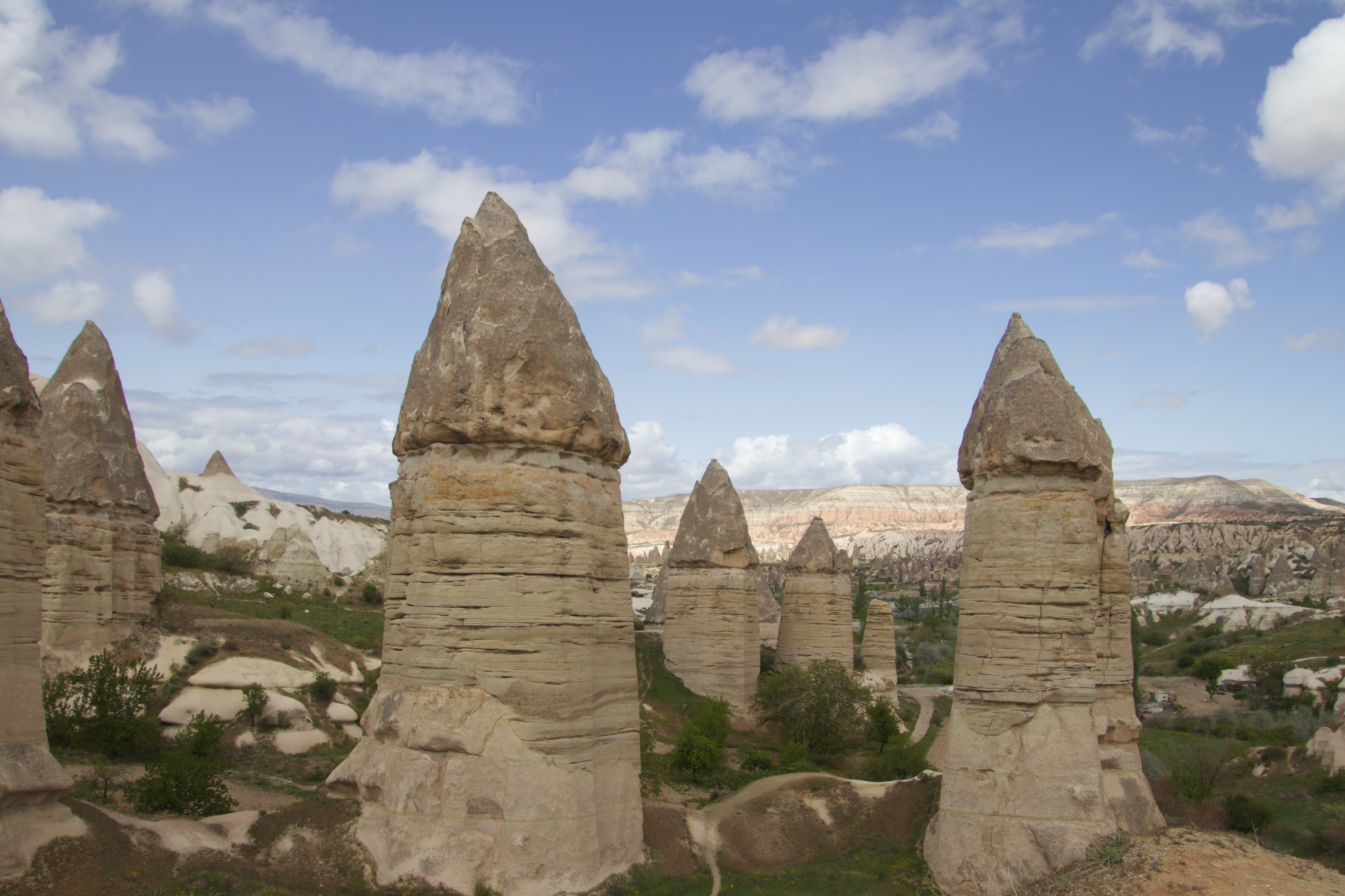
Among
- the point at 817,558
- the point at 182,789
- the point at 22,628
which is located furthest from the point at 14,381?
the point at 817,558

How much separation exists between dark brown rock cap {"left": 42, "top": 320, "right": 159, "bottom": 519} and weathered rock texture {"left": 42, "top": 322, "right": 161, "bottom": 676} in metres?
0.02

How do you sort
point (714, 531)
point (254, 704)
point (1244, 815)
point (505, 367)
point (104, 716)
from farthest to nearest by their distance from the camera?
point (714, 531)
point (254, 704)
point (1244, 815)
point (104, 716)
point (505, 367)

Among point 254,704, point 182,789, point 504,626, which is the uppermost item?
point 504,626

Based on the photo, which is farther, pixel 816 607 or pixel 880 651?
pixel 880 651

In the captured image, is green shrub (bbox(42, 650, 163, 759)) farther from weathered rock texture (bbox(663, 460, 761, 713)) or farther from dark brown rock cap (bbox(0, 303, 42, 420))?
weathered rock texture (bbox(663, 460, 761, 713))

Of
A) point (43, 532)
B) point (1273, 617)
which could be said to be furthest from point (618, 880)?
point (1273, 617)

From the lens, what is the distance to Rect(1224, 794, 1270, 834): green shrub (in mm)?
15211

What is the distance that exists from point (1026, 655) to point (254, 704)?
49.7 feet

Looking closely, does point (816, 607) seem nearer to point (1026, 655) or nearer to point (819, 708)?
point (819, 708)

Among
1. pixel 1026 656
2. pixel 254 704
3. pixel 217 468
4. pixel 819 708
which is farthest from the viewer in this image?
pixel 217 468

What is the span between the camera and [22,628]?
8812 mm

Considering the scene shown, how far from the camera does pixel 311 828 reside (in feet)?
31.5

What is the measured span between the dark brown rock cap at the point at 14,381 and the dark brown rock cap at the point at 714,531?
17.4m

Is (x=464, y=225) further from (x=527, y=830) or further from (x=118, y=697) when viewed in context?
(x=118, y=697)
